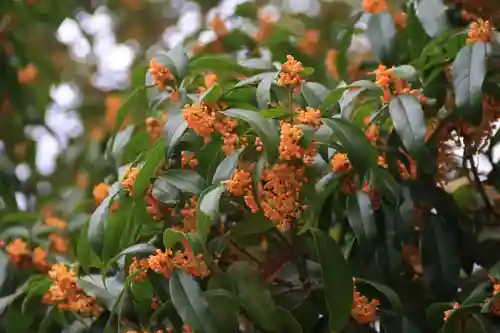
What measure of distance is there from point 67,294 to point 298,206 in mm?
294

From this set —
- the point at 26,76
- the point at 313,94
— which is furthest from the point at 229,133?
the point at 26,76

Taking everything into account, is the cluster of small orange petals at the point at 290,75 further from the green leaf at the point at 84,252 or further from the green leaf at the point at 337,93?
the green leaf at the point at 84,252

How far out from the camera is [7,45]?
4.20 ft

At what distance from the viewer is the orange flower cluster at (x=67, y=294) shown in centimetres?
78

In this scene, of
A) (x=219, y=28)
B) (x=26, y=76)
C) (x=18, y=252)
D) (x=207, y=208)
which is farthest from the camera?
(x=26, y=76)

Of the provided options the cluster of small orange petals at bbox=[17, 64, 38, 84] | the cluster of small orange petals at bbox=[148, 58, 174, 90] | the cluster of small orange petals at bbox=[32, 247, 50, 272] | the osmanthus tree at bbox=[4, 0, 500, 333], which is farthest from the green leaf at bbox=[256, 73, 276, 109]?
the cluster of small orange petals at bbox=[17, 64, 38, 84]

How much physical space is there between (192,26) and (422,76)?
0.87 m

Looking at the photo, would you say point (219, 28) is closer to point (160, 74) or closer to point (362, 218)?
point (160, 74)

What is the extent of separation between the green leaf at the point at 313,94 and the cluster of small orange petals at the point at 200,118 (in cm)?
12

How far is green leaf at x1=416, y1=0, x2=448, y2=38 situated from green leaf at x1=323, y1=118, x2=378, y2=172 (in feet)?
0.84

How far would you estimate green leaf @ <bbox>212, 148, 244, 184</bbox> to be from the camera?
0.66 meters

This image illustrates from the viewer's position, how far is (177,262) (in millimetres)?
688

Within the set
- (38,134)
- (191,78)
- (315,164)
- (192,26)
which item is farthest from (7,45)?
(315,164)

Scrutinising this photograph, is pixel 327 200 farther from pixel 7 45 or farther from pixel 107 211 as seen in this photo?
pixel 7 45
